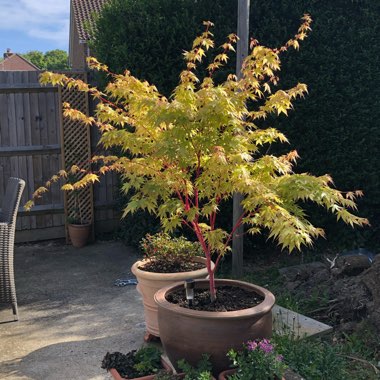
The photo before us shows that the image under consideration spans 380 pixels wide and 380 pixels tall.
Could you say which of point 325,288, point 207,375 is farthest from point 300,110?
point 207,375

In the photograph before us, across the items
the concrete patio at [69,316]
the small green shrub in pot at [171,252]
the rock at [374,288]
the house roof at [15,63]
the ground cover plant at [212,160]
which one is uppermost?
the house roof at [15,63]

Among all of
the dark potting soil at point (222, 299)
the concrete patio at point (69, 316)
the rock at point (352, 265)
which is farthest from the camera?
the rock at point (352, 265)

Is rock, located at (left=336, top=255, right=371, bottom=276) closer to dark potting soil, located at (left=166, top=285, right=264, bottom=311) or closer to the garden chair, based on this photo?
dark potting soil, located at (left=166, top=285, right=264, bottom=311)

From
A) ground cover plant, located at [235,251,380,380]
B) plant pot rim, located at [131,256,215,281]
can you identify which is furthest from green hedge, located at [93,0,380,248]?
plant pot rim, located at [131,256,215,281]

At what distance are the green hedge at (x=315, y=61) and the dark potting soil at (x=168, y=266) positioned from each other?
184 cm

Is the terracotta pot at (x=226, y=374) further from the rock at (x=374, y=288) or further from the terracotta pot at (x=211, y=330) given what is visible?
the rock at (x=374, y=288)

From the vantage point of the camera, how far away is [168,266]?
3.69 m

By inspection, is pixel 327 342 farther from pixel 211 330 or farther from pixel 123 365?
pixel 123 365

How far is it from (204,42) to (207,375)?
2118 mm

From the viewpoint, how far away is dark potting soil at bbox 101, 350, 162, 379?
2824mm

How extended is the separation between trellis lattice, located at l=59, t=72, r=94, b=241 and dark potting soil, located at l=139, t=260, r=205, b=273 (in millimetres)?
2922

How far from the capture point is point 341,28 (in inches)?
217

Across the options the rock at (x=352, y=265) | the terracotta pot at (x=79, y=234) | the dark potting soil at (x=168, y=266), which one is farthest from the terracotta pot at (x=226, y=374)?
the terracotta pot at (x=79, y=234)

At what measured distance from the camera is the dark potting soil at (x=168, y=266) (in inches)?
144
